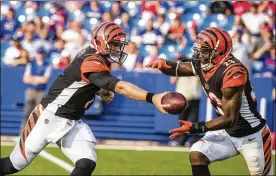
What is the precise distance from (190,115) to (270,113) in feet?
4.70

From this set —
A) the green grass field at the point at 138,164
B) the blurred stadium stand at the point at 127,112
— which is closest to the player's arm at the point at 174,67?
the green grass field at the point at 138,164

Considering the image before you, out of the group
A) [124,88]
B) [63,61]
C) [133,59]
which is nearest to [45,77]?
[63,61]

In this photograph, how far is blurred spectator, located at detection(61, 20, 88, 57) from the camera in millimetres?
13477

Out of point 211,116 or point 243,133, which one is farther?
point 211,116

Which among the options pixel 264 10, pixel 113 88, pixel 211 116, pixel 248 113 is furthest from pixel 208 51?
pixel 264 10

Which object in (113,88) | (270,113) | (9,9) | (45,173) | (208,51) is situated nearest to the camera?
(113,88)

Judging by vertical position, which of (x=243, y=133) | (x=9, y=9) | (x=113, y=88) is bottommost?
(x=9, y=9)

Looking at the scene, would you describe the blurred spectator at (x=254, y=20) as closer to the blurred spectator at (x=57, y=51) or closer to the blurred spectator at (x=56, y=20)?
the blurred spectator at (x=57, y=51)

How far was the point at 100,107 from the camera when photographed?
42.0 feet

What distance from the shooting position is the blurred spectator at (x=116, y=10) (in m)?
15.1

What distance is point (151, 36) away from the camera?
14383 mm

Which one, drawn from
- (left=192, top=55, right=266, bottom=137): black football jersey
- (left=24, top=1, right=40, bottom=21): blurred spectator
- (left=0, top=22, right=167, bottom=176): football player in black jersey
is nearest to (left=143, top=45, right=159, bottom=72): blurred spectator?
(left=24, top=1, right=40, bottom=21): blurred spectator

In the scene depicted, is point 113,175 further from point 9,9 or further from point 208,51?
point 9,9

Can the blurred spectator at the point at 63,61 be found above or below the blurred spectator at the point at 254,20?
below
